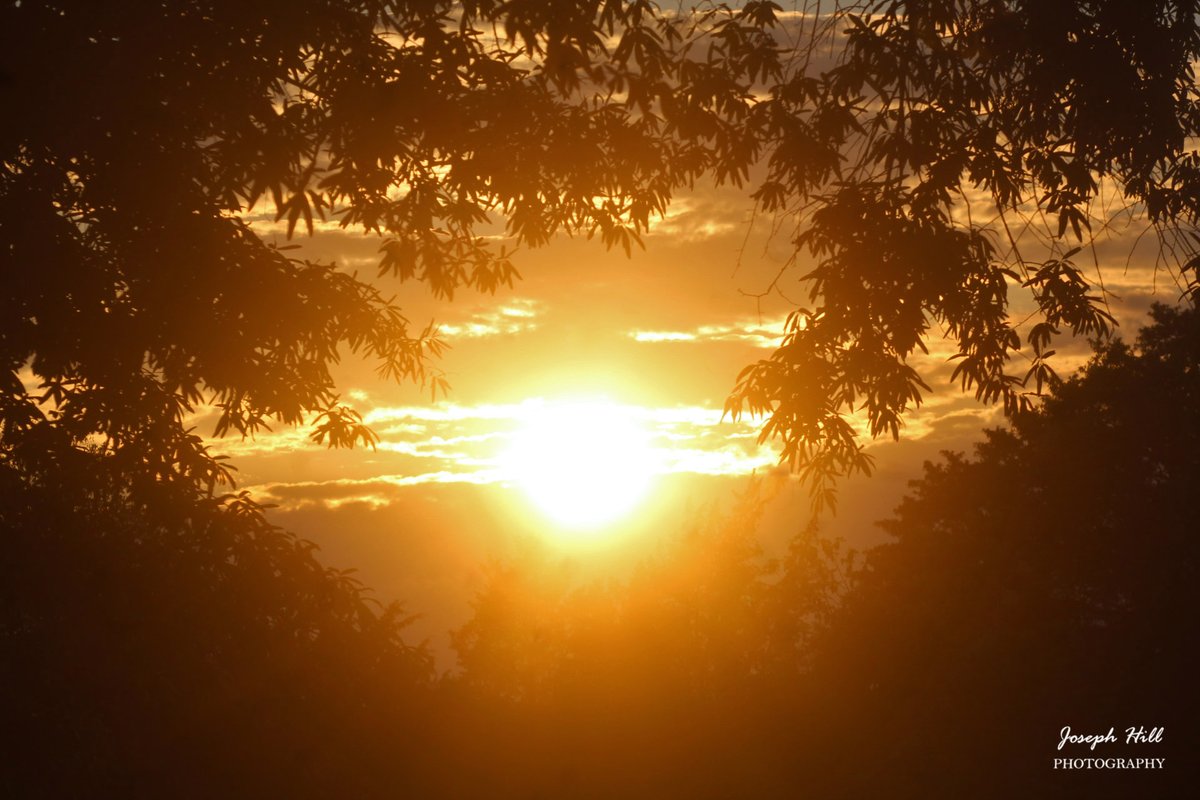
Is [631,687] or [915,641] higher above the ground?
[631,687]

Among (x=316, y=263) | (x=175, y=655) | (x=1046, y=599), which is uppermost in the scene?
(x=316, y=263)

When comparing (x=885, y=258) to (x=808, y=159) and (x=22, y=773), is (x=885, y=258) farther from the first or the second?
(x=22, y=773)

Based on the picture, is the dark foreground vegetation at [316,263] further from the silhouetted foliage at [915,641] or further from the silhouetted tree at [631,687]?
the silhouetted tree at [631,687]

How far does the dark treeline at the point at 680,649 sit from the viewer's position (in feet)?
25.2

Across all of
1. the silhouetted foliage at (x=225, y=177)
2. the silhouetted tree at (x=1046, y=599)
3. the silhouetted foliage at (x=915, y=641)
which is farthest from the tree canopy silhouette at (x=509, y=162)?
the silhouetted tree at (x=1046, y=599)

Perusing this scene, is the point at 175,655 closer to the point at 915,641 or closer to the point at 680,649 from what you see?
the point at 680,649

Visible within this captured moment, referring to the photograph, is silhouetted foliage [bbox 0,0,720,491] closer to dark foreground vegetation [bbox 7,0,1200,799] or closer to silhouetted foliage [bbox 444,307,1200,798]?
dark foreground vegetation [bbox 7,0,1200,799]

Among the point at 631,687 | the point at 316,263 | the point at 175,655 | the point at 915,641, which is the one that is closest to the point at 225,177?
the point at 316,263

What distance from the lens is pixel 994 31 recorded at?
723cm

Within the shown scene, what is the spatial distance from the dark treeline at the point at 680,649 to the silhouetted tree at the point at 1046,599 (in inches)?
3.4

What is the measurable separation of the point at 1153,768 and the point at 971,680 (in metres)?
4.76

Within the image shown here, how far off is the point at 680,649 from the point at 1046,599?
15.5 metres

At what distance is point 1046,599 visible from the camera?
3206 cm

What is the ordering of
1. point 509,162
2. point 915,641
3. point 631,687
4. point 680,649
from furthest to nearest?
point 915,641, point 680,649, point 631,687, point 509,162
